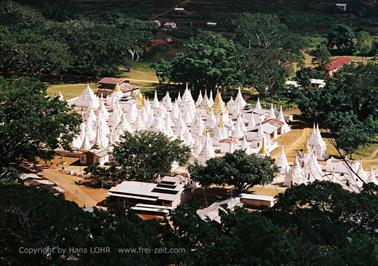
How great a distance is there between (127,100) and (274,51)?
14191 mm

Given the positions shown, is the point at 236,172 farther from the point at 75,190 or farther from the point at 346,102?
the point at 346,102

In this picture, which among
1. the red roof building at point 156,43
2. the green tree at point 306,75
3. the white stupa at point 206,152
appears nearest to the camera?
the white stupa at point 206,152

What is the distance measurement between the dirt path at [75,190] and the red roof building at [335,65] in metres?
32.1

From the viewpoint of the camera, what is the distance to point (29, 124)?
33.7m

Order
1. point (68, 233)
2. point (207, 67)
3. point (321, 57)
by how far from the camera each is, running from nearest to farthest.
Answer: point (68, 233), point (207, 67), point (321, 57)

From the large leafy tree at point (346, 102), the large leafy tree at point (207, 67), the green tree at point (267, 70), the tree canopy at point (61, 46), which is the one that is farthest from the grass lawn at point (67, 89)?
the large leafy tree at point (346, 102)

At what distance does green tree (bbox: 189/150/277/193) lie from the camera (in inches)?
1313

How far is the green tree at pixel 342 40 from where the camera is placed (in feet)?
243

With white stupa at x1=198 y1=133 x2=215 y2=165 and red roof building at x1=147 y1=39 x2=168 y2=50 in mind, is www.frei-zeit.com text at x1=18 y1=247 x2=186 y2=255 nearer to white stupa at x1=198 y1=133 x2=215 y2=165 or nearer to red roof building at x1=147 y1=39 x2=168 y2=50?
white stupa at x1=198 y1=133 x2=215 y2=165

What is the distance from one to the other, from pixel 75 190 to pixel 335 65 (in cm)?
3724

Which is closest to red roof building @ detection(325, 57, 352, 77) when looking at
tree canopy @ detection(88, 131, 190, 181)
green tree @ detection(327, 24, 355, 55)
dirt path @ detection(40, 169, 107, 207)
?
green tree @ detection(327, 24, 355, 55)

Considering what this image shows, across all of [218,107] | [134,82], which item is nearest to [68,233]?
[218,107]

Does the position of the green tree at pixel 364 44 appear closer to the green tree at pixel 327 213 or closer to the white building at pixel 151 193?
the white building at pixel 151 193

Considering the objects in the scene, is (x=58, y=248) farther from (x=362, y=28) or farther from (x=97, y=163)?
(x=362, y=28)
